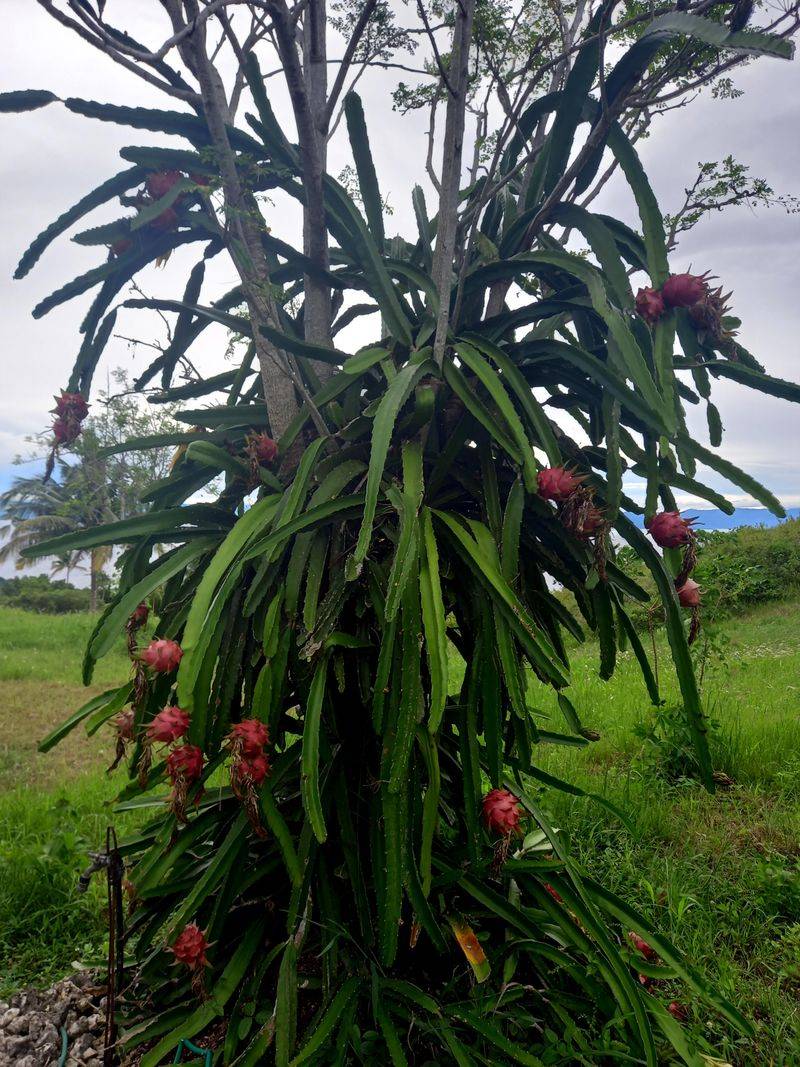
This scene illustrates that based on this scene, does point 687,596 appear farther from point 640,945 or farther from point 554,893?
point 640,945

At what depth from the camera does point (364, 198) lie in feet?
4.93

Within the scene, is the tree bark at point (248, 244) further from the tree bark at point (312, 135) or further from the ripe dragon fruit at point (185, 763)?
the ripe dragon fruit at point (185, 763)

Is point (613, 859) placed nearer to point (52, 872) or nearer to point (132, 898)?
point (132, 898)

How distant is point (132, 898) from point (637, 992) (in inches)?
37.0

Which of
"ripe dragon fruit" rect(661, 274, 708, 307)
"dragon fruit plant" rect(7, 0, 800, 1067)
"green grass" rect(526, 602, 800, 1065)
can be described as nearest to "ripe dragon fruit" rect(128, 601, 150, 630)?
"dragon fruit plant" rect(7, 0, 800, 1067)

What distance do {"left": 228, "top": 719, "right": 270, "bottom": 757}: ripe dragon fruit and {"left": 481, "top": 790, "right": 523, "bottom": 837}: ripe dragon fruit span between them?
0.43 meters

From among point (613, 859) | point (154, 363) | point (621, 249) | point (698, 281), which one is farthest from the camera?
point (613, 859)

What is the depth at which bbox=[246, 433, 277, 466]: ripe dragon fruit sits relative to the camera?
145 cm

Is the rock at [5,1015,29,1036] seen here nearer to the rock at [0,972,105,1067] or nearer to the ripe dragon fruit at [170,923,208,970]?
the rock at [0,972,105,1067]

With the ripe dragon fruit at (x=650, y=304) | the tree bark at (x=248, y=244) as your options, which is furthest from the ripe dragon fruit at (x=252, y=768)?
the ripe dragon fruit at (x=650, y=304)

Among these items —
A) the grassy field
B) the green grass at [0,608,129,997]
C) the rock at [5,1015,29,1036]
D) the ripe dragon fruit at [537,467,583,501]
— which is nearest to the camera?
the ripe dragon fruit at [537,467,583,501]

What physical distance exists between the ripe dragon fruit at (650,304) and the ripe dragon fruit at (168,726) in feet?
3.37

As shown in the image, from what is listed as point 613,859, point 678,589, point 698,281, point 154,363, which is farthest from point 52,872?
point 698,281

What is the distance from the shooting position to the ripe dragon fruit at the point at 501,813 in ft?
4.23
